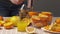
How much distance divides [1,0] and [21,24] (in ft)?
3.67

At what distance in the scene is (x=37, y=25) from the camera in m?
1.41

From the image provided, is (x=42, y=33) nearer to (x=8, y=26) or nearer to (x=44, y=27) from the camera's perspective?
(x=44, y=27)

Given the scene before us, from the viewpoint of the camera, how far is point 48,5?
118 inches

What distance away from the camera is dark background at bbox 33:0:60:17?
2.98m

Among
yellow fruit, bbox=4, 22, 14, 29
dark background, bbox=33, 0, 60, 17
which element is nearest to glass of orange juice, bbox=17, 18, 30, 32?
yellow fruit, bbox=4, 22, 14, 29

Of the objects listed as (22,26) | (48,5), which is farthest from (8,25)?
(48,5)

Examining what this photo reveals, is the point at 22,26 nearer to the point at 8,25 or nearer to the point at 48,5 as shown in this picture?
the point at 8,25

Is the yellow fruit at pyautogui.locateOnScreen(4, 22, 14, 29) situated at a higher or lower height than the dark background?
lower

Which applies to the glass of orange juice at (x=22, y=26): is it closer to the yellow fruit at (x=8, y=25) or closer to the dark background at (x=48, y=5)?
the yellow fruit at (x=8, y=25)

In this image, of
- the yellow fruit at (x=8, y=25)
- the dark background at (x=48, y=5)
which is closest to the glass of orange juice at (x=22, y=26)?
the yellow fruit at (x=8, y=25)

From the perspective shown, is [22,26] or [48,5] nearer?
[22,26]

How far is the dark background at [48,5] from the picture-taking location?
9.78 ft

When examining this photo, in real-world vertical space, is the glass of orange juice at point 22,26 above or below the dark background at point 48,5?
below

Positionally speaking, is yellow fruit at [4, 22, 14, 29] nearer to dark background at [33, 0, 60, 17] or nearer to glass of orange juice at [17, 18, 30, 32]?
glass of orange juice at [17, 18, 30, 32]
